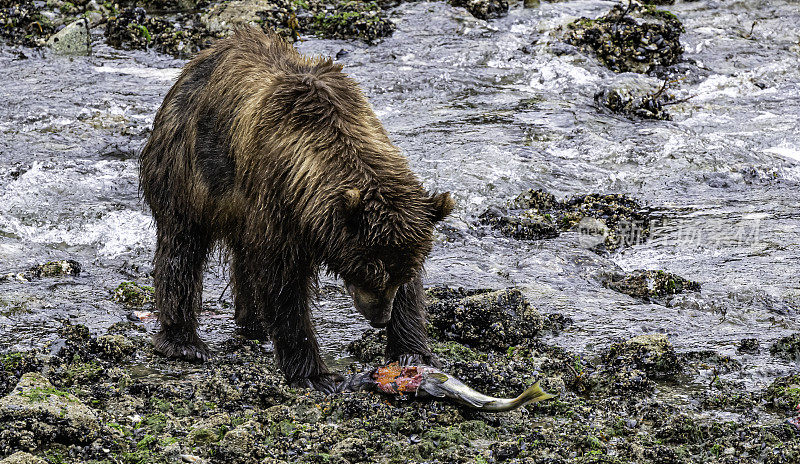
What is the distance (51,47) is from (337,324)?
9.28m

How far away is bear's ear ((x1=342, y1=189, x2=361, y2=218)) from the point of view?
4.81 metres

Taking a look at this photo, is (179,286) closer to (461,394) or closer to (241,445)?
(241,445)

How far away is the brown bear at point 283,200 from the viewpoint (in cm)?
503

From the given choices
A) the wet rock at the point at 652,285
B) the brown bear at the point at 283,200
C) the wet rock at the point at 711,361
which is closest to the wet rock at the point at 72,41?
the brown bear at the point at 283,200

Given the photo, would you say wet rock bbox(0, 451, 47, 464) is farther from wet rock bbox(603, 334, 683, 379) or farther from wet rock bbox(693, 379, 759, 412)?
wet rock bbox(693, 379, 759, 412)

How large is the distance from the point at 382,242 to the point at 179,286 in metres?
2.26

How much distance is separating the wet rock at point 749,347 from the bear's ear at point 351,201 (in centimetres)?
332

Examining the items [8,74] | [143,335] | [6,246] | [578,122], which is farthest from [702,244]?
[8,74]

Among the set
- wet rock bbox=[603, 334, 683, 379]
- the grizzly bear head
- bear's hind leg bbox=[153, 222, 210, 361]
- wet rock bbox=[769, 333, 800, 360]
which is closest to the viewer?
the grizzly bear head

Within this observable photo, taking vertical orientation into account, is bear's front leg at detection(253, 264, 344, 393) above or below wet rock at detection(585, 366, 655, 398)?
above

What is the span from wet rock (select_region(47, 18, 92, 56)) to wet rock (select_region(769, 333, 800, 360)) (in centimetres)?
1135

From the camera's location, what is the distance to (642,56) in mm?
13914

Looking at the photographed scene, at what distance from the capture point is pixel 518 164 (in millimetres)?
10531

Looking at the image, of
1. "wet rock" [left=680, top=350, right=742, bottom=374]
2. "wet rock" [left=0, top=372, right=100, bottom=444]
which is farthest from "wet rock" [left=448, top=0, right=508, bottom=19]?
"wet rock" [left=0, top=372, right=100, bottom=444]
